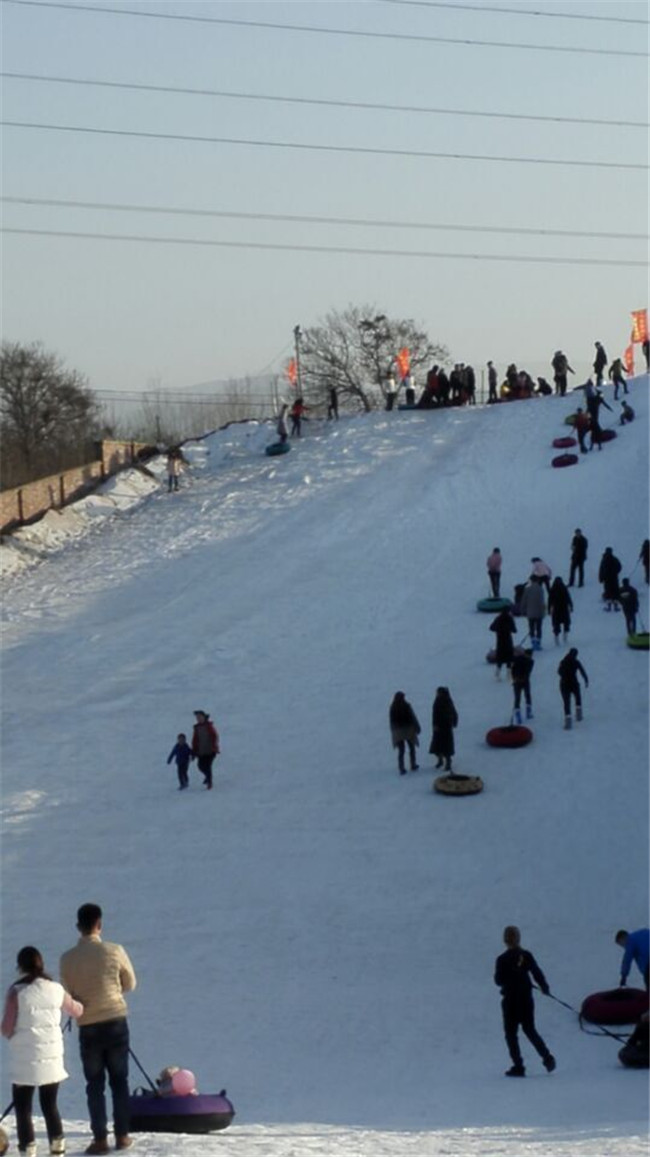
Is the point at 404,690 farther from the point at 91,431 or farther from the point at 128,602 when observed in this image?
the point at 91,431

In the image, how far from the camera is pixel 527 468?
47.9 metres

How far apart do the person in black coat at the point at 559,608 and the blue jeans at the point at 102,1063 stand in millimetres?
21721

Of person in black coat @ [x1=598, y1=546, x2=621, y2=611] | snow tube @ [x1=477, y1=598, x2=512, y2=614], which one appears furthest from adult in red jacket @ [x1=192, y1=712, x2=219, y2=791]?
person in black coat @ [x1=598, y1=546, x2=621, y2=611]

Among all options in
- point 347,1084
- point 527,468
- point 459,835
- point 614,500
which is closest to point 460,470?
point 527,468

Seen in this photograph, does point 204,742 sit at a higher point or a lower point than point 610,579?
lower

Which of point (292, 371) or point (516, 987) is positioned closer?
point (516, 987)

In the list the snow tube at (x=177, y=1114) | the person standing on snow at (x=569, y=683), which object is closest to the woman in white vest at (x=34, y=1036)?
the snow tube at (x=177, y=1114)

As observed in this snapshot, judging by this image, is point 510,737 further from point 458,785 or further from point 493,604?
point 493,604

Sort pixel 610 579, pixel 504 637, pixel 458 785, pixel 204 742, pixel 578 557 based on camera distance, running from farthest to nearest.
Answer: pixel 578 557 < pixel 610 579 < pixel 504 637 < pixel 204 742 < pixel 458 785

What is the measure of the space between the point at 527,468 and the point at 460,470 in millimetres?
2050

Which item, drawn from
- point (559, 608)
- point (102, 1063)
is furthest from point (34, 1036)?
point (559, 608)

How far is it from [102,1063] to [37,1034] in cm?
61

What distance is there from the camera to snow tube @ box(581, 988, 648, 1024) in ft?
58.2

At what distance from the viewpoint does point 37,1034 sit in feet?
35.2
